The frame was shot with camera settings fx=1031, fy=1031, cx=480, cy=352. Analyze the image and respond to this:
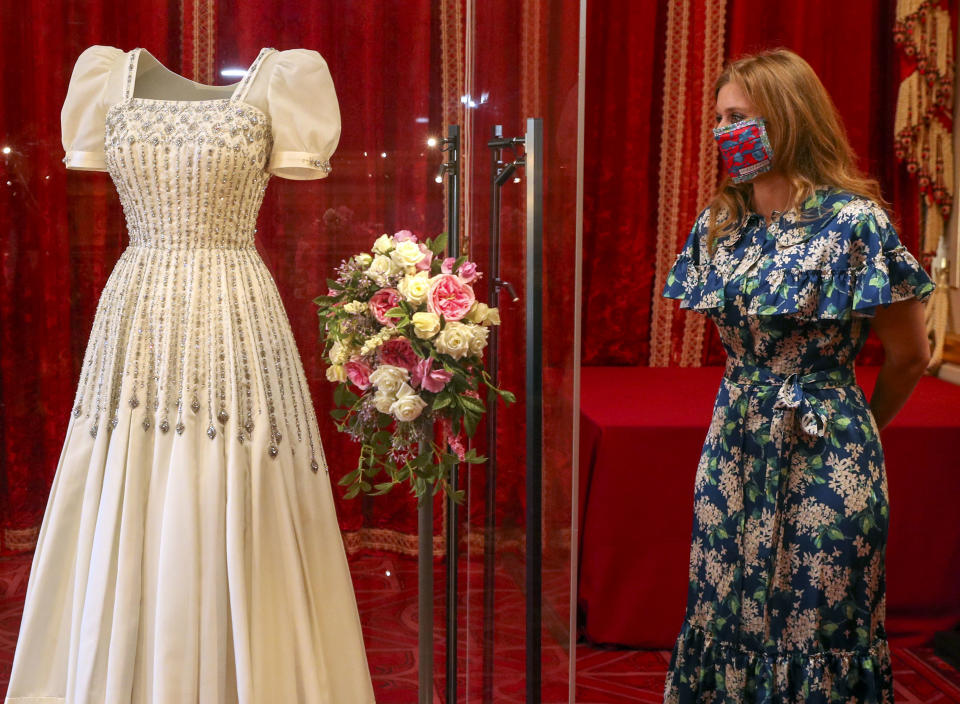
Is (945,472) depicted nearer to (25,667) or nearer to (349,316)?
(349,316)

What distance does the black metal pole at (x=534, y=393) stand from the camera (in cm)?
150

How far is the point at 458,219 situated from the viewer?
2.22 m

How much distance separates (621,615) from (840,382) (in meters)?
1.28

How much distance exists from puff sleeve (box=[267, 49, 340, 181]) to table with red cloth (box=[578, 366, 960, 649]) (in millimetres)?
1260

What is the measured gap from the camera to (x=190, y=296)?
177 cm

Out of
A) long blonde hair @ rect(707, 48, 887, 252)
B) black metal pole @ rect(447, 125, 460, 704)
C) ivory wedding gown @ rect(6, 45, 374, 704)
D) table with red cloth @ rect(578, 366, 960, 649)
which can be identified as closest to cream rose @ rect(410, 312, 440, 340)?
ivory wedding gown @ rect(6, 45, 374, 704)

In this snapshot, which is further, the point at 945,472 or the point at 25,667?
the point at 945,472

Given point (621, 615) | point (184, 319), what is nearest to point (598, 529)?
point (621, 615)

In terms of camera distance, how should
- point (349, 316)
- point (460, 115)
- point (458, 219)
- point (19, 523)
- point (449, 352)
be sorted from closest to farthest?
point (449, 352), point (349, 316), point (458, 219), point (19, 523), point (460, 115)

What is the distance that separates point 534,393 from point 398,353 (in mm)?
278

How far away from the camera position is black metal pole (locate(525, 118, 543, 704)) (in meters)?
1.50

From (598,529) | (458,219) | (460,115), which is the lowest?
(598,529)

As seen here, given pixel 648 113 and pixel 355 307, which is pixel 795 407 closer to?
pixel 355 307

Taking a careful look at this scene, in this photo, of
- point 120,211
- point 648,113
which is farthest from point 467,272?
point 648,113
